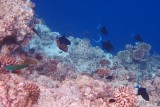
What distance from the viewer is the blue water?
52469 mm

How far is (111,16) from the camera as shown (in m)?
86.1

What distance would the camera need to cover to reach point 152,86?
10.5 metres

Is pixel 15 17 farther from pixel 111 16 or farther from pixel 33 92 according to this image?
pixel 111 16

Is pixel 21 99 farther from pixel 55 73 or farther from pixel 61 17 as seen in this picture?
pixel 61 17

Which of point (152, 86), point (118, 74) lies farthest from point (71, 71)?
point (152, 86)

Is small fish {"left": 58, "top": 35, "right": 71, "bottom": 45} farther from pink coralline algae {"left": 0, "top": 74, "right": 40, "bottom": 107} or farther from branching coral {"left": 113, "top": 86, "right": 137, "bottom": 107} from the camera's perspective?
pink coralline algae {"left": 0, "top": 74, "right": 40, "bottom": 107}

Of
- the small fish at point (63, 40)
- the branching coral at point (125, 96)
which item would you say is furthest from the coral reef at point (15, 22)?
the branching coral at point (125, 96)

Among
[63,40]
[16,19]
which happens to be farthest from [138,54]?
[16,19]

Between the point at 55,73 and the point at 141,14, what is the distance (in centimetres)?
10023

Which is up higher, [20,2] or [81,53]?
[81,53]

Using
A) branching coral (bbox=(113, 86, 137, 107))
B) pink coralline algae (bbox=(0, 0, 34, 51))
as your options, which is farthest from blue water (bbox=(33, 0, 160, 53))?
branching coral (bbox=(113, 86, 137, 107))

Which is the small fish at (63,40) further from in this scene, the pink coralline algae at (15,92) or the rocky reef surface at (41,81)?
the pink coralline algae at (15,92)

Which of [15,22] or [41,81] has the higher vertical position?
[15,22]

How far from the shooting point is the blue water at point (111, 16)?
172ft
